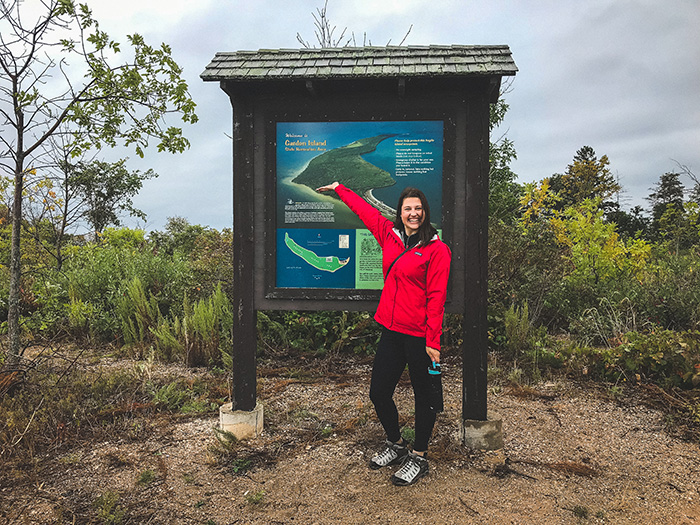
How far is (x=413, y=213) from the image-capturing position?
327 cm

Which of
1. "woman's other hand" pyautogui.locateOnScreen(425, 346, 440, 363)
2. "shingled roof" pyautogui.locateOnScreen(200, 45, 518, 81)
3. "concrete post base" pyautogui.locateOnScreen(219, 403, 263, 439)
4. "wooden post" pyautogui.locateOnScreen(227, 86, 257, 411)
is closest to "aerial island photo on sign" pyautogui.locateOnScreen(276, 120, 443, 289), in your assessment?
"wooden post" pyautogui.locateOnScreen(227, 86, 257, 411)

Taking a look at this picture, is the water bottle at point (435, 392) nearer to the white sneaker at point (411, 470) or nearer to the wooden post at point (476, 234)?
the white sneaker at point (411, 470)

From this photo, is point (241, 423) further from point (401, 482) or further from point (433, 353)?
point (433, 353)

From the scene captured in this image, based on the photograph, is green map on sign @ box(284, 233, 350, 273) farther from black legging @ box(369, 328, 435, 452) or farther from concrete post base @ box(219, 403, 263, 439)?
concrete post base @ box(219, 403, 263, 439)

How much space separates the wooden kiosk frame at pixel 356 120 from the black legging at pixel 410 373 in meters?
0.57

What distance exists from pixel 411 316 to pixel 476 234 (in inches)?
38.0

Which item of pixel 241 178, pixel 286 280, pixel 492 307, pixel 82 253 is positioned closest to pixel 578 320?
pixel 492 307

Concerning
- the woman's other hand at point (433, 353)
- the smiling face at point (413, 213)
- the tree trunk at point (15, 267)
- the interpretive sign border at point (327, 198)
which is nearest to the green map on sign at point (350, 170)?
the interpretive sign border at point (327, 198)

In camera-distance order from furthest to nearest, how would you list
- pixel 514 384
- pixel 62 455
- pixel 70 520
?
pixel 514 384 < pixel 62 455 < pixel 70 520

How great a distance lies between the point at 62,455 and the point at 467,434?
10.5 ft

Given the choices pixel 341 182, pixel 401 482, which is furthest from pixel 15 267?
pixel 401 482

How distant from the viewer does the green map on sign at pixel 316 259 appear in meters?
3.85

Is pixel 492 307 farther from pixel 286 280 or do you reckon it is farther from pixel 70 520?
pixel 70 520

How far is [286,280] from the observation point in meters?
3.92
